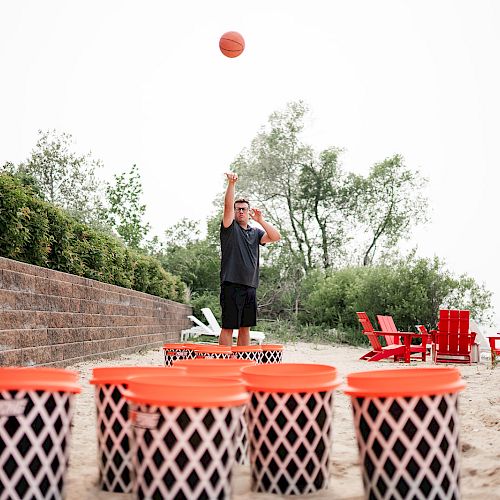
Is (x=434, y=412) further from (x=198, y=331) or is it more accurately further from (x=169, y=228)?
(x=169, y=228)

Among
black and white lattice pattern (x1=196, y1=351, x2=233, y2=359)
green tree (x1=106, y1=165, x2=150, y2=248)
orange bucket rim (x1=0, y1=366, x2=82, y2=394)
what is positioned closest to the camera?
orange bucket rim (x1=0, y1=366, x2=82, y2=394)

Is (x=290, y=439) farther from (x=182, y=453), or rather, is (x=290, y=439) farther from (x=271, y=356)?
(x=271, y=356)

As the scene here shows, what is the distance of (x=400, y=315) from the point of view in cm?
1600

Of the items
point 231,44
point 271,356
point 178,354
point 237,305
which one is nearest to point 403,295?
point 231,44

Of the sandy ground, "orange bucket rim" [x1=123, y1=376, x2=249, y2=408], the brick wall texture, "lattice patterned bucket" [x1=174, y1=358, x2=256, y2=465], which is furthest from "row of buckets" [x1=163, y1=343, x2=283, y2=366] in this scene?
"orange bucket rim" [x1=123, y1=376, x2=249, y2=408]

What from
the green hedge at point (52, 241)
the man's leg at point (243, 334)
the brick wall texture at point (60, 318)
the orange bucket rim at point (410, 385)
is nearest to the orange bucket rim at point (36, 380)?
the orange bucket rim at point (410, 385)

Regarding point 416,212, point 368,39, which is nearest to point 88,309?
point 368,39

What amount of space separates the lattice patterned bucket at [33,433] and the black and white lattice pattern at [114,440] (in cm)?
35

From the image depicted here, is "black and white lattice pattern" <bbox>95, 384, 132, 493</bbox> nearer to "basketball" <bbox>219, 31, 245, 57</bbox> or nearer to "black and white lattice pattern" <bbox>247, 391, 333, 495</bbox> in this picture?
"black and white lattice pattern" <bbox>247, 391, 333, 495</bbox>

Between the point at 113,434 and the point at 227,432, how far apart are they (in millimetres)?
718

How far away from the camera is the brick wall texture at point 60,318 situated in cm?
562

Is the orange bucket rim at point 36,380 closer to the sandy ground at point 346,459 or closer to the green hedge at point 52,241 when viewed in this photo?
the sandy ground at point 346,459

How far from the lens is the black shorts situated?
5758mm

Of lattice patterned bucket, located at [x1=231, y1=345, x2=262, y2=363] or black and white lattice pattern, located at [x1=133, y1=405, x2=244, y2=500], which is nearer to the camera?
black and white lattice pattern, located at [x1=133, y1=405, x2=244, y2=500]
